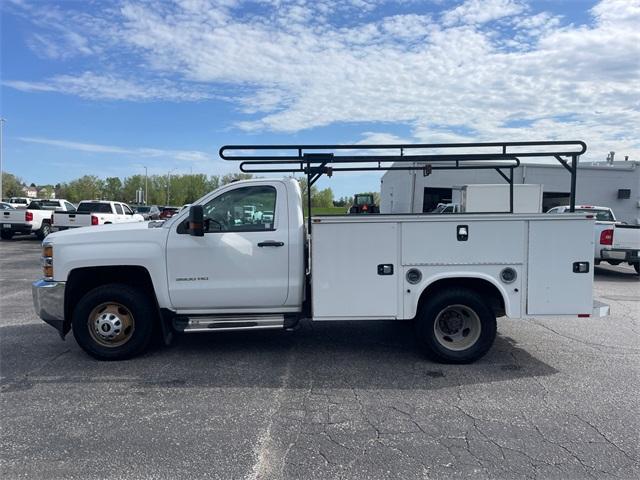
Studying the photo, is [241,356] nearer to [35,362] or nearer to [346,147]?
[35,362]

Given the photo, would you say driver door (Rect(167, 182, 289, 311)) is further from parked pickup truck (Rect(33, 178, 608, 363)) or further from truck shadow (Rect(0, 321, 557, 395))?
truck shadow (Rect(0, 321, 557, 395))

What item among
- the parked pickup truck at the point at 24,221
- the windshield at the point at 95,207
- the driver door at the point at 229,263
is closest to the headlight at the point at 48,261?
the driver door at the point at 229,263

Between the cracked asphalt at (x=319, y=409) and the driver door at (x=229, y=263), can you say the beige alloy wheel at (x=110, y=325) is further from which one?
the driver door at (x=229, y=263)

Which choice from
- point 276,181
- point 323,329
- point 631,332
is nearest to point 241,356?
point 323,329

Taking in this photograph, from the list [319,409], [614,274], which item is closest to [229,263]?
[319,409]

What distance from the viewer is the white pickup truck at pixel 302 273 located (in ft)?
17.1

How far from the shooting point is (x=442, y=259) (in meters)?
5.23

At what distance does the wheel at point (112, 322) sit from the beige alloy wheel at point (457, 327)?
328 centimetres

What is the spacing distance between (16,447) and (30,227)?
2128 cm

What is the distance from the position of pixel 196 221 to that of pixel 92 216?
617 inches

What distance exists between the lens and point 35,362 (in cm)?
548

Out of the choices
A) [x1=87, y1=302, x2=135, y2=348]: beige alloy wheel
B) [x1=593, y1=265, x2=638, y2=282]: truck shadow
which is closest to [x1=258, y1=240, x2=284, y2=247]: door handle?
[x1=87, y1=302, x2=135, y2=348]: beige alloy wheel

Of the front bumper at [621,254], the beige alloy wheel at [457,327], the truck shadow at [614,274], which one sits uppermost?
the front bumper at [621,254]

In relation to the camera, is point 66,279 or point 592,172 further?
point 592,172
